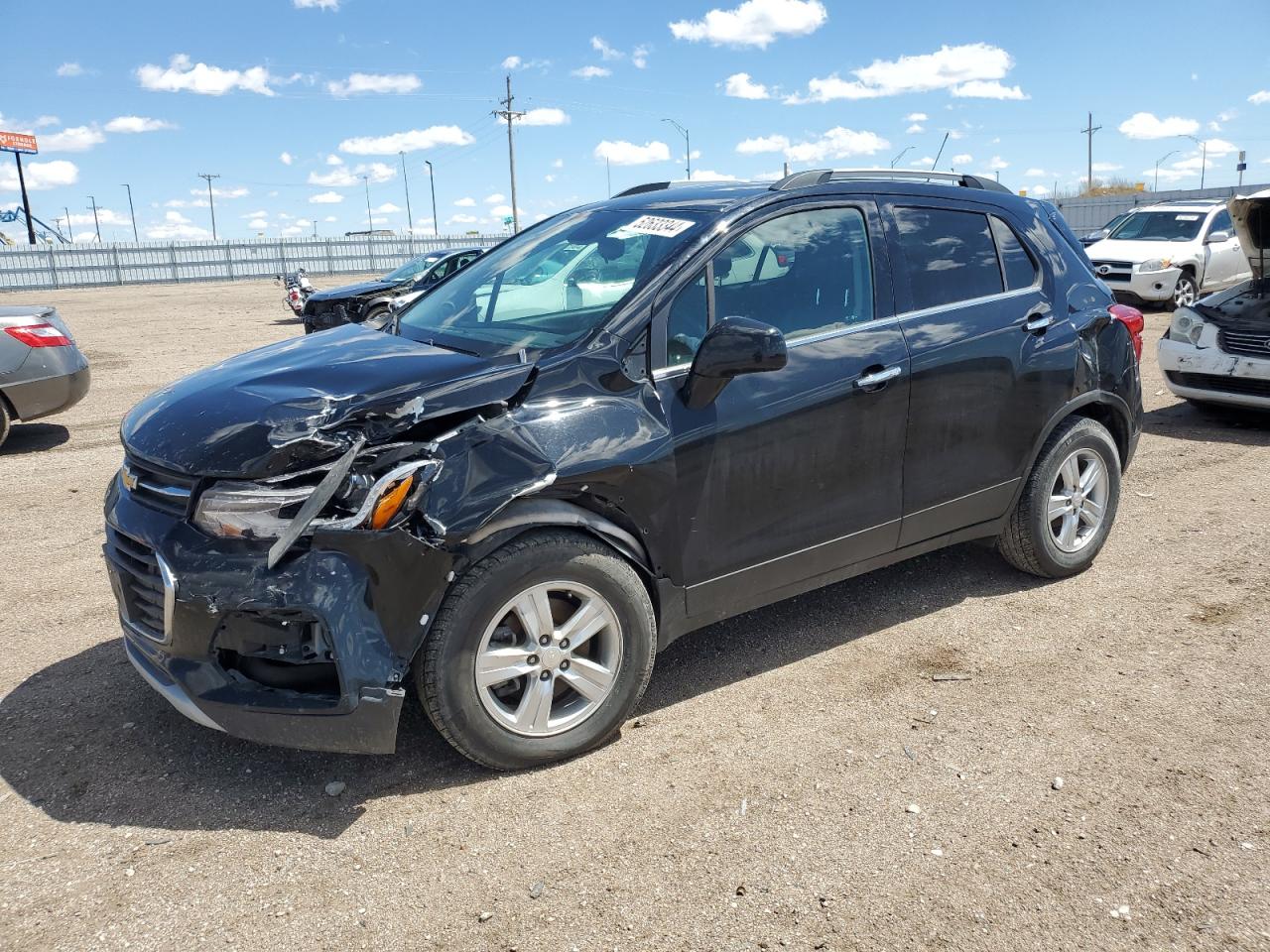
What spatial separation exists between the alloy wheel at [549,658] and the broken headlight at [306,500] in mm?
490

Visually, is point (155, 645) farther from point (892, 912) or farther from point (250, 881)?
point (892, 912)

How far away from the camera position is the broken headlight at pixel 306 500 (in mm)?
2918

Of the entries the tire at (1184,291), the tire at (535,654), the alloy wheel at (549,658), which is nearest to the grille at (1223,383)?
the tire at (535,654)

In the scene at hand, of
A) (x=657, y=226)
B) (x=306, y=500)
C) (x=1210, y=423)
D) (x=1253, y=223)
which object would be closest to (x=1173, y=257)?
(x=1210, y=423)

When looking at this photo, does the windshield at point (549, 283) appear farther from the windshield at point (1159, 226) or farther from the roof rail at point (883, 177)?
the windshield at point (1159, 226)

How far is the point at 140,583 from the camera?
3170 mm

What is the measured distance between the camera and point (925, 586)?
16.3 feet

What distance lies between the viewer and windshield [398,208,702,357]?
11.8 ft

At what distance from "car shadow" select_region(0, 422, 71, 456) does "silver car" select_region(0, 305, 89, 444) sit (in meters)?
0.28

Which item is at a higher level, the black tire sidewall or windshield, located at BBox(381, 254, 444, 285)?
windshield, located at BBox(381, 254, 444, 285)

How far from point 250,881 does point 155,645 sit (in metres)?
0.82

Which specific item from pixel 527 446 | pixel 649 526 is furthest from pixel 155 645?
pixel 649 526

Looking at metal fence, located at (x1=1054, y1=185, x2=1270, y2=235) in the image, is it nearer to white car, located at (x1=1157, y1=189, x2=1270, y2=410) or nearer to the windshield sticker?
white car, located at (x1=1157, y1=189, x2=1270, y2=410)

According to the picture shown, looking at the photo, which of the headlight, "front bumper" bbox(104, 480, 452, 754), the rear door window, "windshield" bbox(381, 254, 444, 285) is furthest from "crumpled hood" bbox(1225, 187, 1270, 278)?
"windshield" bbox(381, 254, 444, 285)
